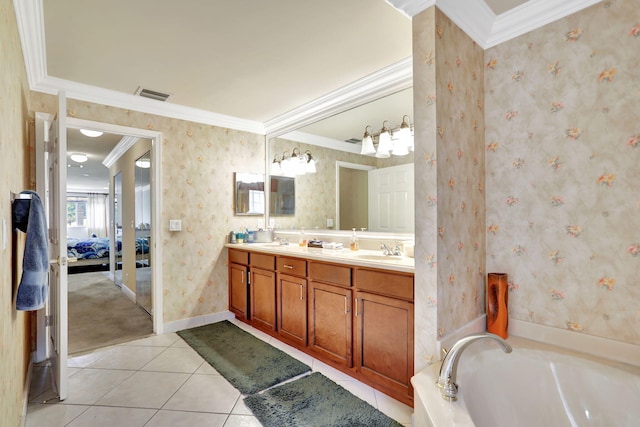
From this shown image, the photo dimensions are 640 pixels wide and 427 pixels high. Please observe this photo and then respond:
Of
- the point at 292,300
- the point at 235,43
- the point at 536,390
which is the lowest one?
the point at 536,390

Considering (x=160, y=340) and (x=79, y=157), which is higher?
(x=79, y=157)

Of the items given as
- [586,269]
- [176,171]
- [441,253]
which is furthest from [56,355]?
[586,269]

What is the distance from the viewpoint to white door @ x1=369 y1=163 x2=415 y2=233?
2463 mm

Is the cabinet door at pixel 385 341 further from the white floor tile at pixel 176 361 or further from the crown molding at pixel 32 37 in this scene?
the crown molding at pixel 32 37

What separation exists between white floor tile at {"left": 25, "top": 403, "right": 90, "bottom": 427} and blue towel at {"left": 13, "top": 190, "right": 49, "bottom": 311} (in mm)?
816

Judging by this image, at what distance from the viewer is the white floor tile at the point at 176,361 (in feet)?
8.16

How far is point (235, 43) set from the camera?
2.13m

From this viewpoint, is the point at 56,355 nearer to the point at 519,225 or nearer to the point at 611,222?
the point at 519,225

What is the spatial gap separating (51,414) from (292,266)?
1.78 metres

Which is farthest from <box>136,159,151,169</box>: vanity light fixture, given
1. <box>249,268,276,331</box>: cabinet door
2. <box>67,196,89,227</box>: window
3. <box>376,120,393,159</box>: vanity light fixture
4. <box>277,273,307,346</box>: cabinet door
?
<box>67,196,89,227</box>: window

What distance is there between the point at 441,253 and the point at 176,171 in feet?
9.11

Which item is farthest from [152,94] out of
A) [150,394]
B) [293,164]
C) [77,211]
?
[77,211]

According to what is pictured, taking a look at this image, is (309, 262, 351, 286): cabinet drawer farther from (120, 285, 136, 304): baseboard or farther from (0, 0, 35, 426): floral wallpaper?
(120, 285, 136, 304): baseboard

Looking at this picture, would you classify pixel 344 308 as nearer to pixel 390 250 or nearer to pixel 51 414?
pixel 390 250
